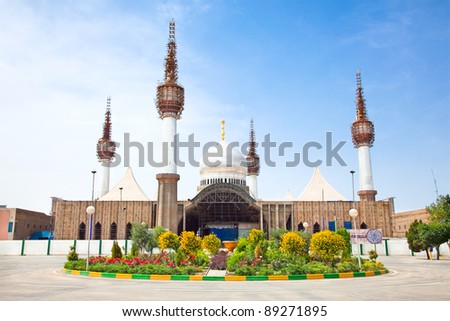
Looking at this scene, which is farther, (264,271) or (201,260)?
(201,260)

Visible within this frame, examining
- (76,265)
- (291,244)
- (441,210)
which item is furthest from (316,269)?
(441,210)

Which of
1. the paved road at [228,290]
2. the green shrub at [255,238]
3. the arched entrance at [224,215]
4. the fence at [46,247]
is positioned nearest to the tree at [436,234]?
the green shrub at [255,238]

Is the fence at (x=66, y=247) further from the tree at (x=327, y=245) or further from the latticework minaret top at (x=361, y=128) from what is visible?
the latticework minaret top at (x=361, y=128)

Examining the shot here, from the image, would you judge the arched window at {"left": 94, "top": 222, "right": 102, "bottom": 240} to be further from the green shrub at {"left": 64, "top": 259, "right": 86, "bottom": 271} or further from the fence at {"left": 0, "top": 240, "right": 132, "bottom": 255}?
the green shrub at {"left": 64, "top": 259, "right": 86, "bottom": 271}

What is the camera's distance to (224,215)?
223 ft

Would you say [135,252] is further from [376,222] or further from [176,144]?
[376,222]

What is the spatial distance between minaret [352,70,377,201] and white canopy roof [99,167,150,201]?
3784cm

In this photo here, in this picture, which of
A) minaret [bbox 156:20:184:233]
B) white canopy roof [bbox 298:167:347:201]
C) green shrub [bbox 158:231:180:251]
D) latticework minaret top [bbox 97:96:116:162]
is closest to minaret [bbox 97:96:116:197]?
latticework minaret top [bbox 97:96:116:162]

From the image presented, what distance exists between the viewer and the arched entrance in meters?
59.6

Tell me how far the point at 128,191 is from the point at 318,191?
35.6m

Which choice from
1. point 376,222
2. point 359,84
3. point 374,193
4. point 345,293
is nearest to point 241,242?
point 345,293

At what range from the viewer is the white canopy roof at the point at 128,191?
70562 millimetres

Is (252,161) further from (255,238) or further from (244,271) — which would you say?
(244,271)

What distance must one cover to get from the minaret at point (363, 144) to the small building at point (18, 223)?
53976 millimetres
